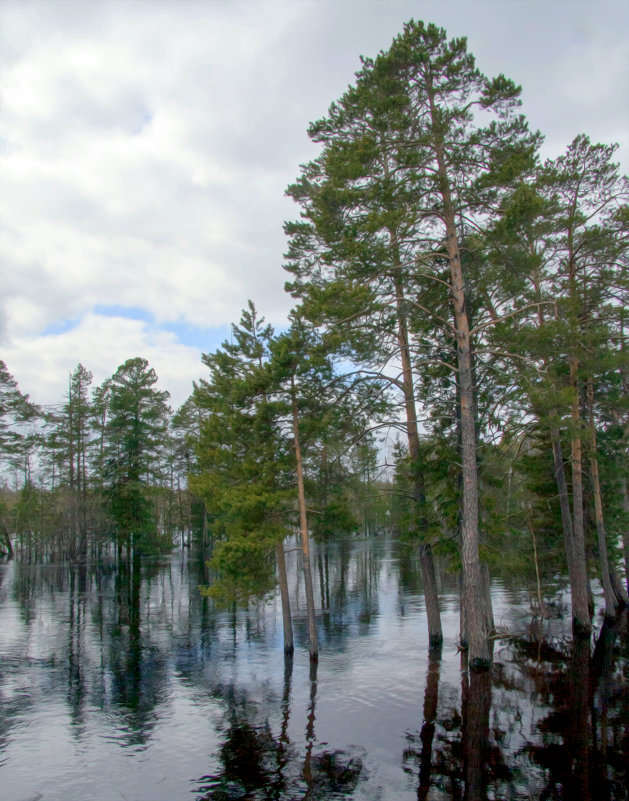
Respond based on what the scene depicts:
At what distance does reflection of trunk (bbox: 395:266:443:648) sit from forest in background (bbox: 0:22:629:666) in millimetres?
72

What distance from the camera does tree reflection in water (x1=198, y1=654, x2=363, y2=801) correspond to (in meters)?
9.82

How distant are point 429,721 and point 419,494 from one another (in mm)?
7186

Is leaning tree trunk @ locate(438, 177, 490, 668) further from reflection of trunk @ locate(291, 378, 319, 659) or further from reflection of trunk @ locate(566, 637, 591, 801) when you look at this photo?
reflection of trunk @ locate(291, 378, 319, 659)

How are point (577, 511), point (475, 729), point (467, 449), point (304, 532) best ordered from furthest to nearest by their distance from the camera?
1. point (577, 511)
2. point (304, 532)
3. point (467, 449)
4. point (475, 729)

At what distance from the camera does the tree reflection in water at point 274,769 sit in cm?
982

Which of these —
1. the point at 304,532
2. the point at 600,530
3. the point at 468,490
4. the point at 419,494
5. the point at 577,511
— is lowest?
the point at 600,530

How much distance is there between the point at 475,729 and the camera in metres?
12.6

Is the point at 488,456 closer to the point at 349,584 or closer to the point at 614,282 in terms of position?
the point at 614,282

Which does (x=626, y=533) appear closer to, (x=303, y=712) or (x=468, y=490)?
(x=468, y=490)

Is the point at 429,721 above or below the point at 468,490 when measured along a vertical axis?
below

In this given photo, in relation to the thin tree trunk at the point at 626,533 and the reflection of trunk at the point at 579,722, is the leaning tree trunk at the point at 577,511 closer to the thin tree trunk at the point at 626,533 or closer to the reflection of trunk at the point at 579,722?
the reflection of trunk at the point at 579,722

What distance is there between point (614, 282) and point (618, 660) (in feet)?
38.5

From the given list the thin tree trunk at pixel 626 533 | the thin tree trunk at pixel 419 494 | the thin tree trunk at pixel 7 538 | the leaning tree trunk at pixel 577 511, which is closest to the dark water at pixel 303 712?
the thin tree trunk at pixel 419 494

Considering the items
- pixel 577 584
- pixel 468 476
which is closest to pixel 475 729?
pixel 468 476
